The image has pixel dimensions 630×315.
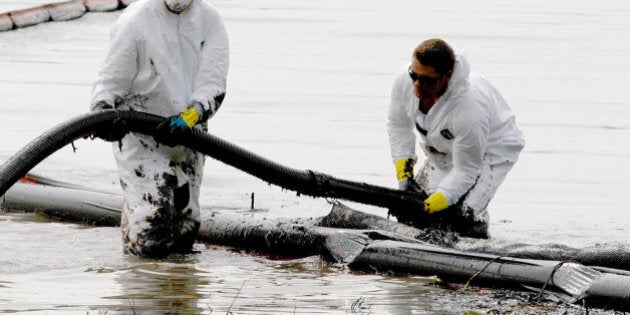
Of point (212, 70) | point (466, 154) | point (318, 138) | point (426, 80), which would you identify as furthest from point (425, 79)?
point (318, 138)

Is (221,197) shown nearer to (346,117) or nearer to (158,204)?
(158,204)

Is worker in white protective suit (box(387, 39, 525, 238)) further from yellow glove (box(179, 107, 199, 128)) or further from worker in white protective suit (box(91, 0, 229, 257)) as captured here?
yellow glove (box(179, 107, 199, 128))

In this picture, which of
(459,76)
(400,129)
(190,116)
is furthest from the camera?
(400,129)

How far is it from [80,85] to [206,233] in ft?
22.1

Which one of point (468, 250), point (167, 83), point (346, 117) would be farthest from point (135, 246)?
point (346, 117)

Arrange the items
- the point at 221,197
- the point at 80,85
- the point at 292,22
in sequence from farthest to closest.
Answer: the point at 292,22
the point at 80,85
the point at 221,197

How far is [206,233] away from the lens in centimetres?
879

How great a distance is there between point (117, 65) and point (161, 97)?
32 cm

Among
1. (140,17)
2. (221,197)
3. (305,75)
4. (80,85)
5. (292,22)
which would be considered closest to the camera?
(140,17)

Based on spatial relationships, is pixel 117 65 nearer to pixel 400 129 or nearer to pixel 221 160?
pixel 221 160

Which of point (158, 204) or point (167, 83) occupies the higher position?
point (167, 83)

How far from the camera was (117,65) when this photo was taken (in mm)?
7730

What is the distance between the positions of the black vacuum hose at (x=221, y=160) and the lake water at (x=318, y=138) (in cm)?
49

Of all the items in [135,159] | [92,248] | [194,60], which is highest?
[194,60]
